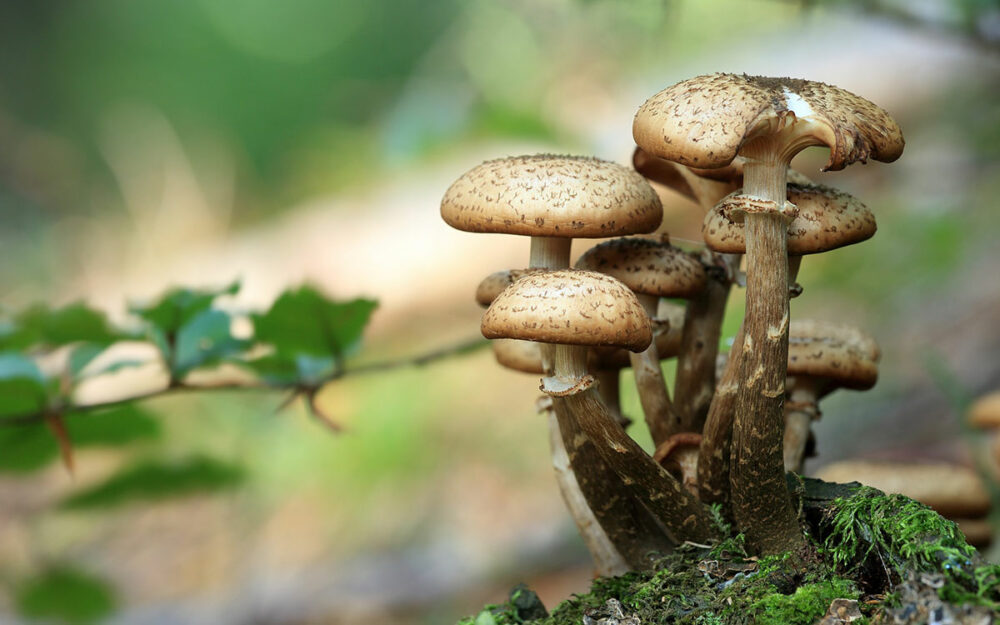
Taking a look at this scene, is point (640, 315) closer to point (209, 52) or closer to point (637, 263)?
point (637, 263)

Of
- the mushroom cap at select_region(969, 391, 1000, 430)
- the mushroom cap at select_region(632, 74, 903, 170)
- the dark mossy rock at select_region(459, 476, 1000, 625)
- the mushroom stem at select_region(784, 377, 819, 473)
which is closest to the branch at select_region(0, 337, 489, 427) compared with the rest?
the dark mossy rock at select_region(459, 476, 1000, 625)

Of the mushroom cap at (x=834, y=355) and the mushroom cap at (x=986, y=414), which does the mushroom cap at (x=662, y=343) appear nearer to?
the mushroom cap at (x=834, y=355)

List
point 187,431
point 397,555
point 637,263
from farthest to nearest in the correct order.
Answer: point 187,431
point 397,555
point 637,263

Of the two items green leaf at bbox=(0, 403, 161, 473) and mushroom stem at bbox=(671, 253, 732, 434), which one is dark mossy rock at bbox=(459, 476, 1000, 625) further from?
green leaf at bbox=(0, 403, 161, 473)

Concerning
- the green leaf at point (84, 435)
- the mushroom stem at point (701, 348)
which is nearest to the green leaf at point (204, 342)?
the green leaf at point (84, 435)

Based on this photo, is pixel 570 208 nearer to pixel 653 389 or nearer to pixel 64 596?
pixel 653 389

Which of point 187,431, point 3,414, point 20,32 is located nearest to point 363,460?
point 187,431
